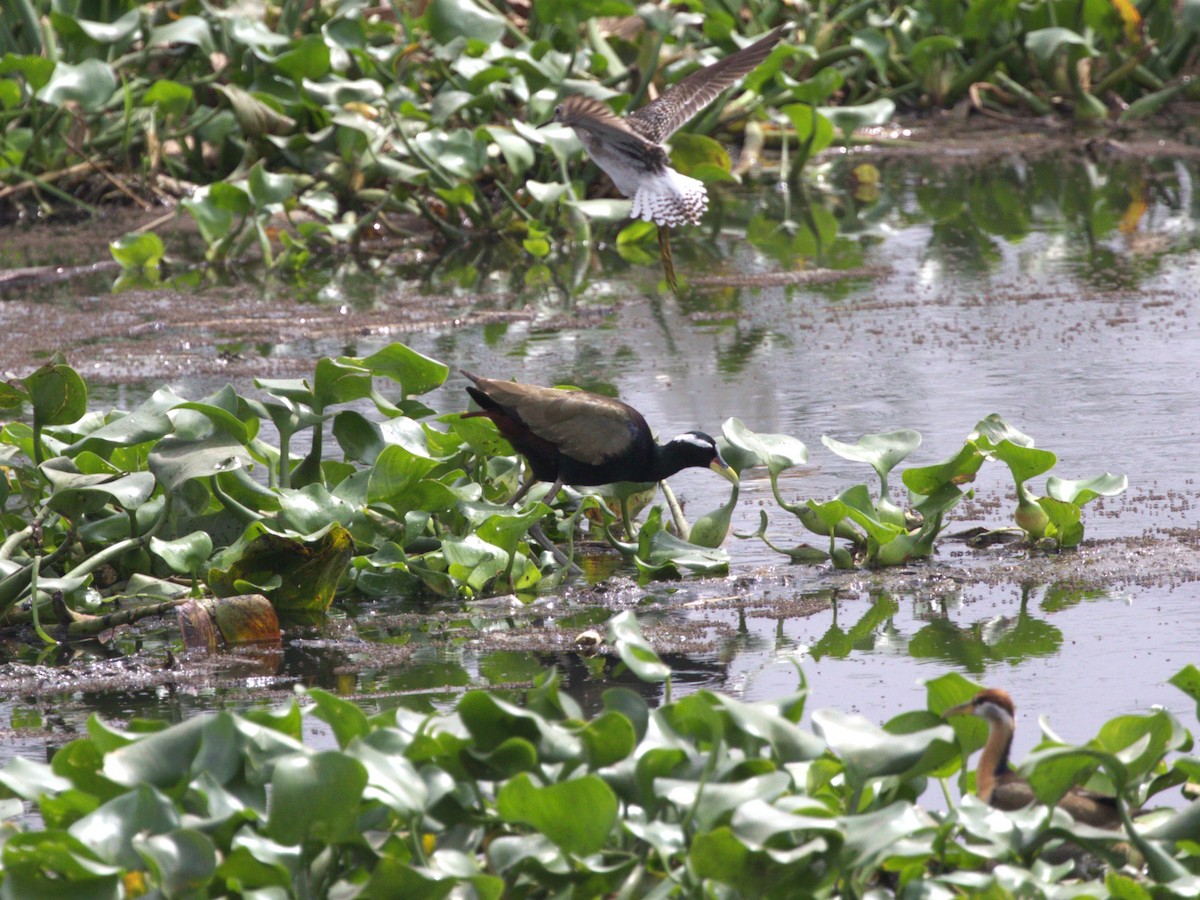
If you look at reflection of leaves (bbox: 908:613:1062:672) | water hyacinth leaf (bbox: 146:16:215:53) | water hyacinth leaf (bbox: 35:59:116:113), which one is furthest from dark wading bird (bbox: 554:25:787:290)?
water hyacinth leaf (bbox: 146:16:215:53)

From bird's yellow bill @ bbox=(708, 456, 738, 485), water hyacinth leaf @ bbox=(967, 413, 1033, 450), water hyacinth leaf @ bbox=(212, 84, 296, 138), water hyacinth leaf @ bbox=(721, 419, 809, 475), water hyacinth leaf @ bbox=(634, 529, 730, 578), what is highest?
water hyacinth leaf @ bbox=(967, 413, 1033, 450)

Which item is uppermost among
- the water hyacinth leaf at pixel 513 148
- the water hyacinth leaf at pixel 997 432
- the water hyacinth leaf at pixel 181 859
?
the water hyacinth leaf at pixel 181 859

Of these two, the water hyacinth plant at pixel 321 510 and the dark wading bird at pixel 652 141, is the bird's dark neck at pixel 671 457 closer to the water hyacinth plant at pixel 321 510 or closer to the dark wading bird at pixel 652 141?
the water hyacinth plant at pixel 321 510

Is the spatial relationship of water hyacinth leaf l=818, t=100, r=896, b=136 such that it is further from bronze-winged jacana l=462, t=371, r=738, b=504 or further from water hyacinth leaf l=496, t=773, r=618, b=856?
water hyacinth leaf l=496, t=773, r=618, b=856

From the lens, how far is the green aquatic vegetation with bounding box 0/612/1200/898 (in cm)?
305

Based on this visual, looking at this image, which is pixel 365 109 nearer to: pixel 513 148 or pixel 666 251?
pixel 513 148

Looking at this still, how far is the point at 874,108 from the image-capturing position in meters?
12.7

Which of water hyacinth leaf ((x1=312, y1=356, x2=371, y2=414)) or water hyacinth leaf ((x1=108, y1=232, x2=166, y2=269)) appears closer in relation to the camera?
water hyacinth leaf ((x1=312, y1=356, x2=371, y2=414))

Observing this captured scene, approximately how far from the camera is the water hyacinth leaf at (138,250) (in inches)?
424

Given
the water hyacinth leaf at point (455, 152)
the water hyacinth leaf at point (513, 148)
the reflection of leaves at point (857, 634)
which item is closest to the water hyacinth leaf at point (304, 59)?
the water hyacinth leaf at point (455, 152)

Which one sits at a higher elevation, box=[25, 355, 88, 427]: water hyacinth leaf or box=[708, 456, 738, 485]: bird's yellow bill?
box=[25, 355, 88, 427]: water hyacinth leaf

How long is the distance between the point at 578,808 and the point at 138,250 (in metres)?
8.44

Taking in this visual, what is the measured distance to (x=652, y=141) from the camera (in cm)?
845

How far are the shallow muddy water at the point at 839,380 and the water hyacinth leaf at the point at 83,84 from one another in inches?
41.1
